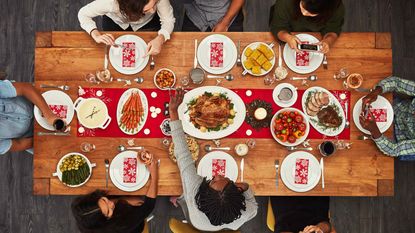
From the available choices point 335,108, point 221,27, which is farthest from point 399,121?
point 221,27

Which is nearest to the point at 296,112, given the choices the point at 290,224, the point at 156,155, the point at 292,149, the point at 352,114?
the point at 292,149

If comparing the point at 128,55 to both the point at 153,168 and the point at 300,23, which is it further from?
the point at 300,23

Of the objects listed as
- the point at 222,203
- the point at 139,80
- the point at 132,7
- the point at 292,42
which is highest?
the point at 132,7

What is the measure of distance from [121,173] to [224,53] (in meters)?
1.17

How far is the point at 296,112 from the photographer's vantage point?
Result: 8.32ft

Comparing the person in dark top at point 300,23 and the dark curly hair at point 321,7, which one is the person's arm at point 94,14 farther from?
the dark curly hair at point 321,7

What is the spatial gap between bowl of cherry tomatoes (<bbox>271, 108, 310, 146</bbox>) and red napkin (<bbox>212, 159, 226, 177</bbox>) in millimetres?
422

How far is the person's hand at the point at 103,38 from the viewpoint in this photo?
254 centimetres

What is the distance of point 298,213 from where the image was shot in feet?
9.08

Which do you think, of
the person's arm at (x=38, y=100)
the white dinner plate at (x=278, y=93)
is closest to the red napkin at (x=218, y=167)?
the white dinner plate at (x=278, y=93)

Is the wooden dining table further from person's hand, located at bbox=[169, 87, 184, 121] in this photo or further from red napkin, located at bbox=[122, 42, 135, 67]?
person's hand, located at bbox=[169, 87, 184, 121]

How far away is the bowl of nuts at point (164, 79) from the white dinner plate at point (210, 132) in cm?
15

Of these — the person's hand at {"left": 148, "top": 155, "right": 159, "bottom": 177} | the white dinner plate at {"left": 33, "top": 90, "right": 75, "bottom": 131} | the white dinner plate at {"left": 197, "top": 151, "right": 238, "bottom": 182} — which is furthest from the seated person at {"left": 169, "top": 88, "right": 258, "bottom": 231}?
the white dinner plate at {"left": 33, "top": 90, "right": 75, "bottom": 131}

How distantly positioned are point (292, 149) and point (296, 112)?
272 millimetres
